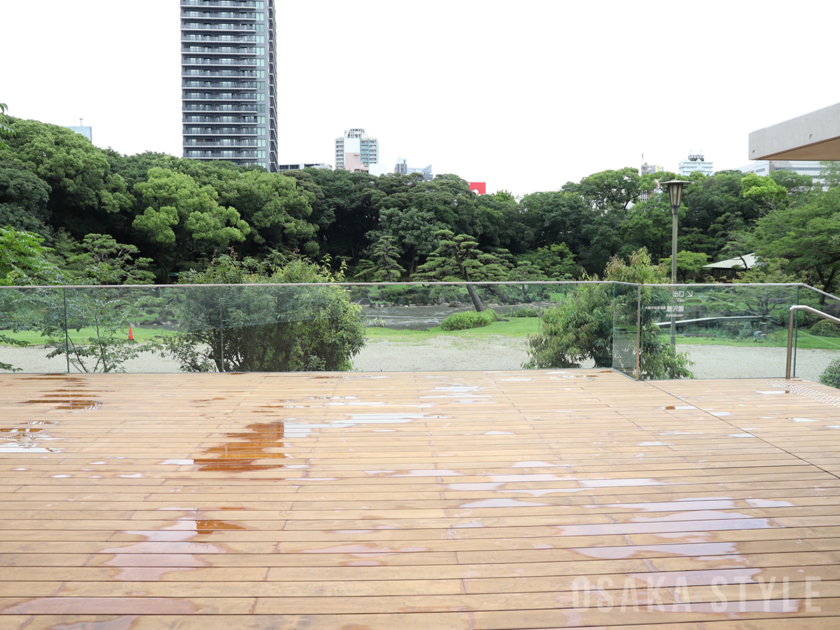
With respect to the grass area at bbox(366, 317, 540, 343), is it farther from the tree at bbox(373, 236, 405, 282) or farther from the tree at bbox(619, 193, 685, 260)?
the tree at bbox(619, 193, 685, 260)

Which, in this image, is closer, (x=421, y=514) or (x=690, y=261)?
(x=421, y=514)

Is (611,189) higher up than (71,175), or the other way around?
(611,189)

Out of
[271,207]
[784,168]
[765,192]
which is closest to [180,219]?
[271,207]

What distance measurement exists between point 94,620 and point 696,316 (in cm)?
520

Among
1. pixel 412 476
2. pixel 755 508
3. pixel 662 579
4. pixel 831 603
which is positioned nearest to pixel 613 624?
pixel 662 579

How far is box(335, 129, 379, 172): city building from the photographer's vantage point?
14088cm

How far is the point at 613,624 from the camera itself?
69.5 inches

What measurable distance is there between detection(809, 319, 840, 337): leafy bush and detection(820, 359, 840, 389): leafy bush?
0.87 ft

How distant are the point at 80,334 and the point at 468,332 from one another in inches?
147

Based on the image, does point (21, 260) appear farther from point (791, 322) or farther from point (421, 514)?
point (791, 322)

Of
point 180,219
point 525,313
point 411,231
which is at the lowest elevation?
point 525,313

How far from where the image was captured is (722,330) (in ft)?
18.2

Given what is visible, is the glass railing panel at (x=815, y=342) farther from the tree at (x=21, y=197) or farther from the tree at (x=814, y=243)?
the tree at (x=21, y=197)

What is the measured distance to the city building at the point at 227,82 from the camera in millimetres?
Answer: 65188
